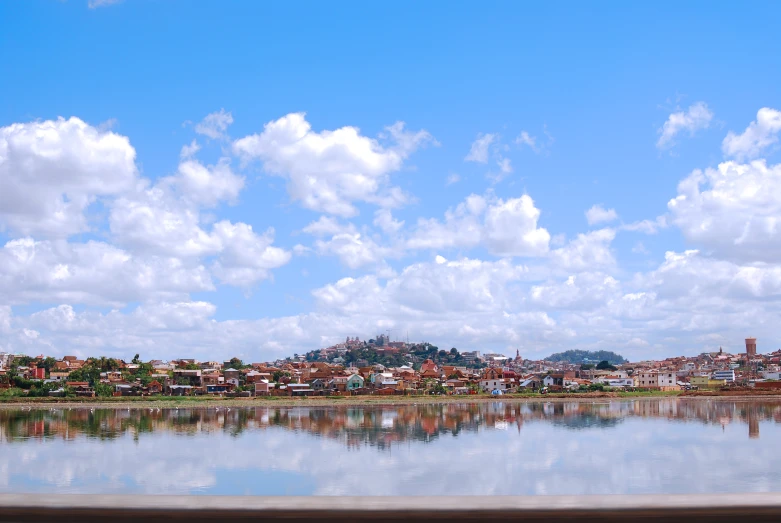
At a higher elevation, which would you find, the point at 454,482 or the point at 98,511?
the point at 98,511

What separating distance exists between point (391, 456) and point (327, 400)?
110ft

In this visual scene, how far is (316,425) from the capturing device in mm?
28547

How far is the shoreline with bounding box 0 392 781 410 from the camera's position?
43844 mm

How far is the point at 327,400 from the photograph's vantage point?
50.8 m

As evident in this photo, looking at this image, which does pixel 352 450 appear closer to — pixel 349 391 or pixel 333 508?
pixel 333 508

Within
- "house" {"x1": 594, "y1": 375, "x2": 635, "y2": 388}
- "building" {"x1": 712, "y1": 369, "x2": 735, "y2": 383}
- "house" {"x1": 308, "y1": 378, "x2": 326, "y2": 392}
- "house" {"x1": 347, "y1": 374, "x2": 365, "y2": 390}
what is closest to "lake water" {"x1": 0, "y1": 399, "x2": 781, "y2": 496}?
"house" {"x1": 308, "y1": 378, "x2": 326, "y2": 392}

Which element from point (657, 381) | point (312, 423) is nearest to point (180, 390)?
point (312, 423)

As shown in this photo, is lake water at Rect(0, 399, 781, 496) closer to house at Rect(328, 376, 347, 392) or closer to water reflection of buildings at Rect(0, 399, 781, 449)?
water reflection of buildings at Rect(0, 399, 781, 449)

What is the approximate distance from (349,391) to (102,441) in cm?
3670

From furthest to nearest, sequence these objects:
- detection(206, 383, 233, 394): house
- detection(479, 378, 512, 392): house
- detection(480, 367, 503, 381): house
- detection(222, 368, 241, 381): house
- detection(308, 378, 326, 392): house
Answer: detection(480, 367, 503, 381): house → detection(479, 378, 512, 392): house → detection(222, 368, 241, 381): house → detection(308, 378, 326, 392): house → detection(206, 383, 233, 394): house

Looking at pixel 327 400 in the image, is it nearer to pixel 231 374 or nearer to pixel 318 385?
pixel 318 385

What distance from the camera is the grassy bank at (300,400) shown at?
44.5 meters

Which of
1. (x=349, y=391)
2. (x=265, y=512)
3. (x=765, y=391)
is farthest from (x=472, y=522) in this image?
(x=765, y=391)

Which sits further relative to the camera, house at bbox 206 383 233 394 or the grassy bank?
house at bbox 206 383 233 394
